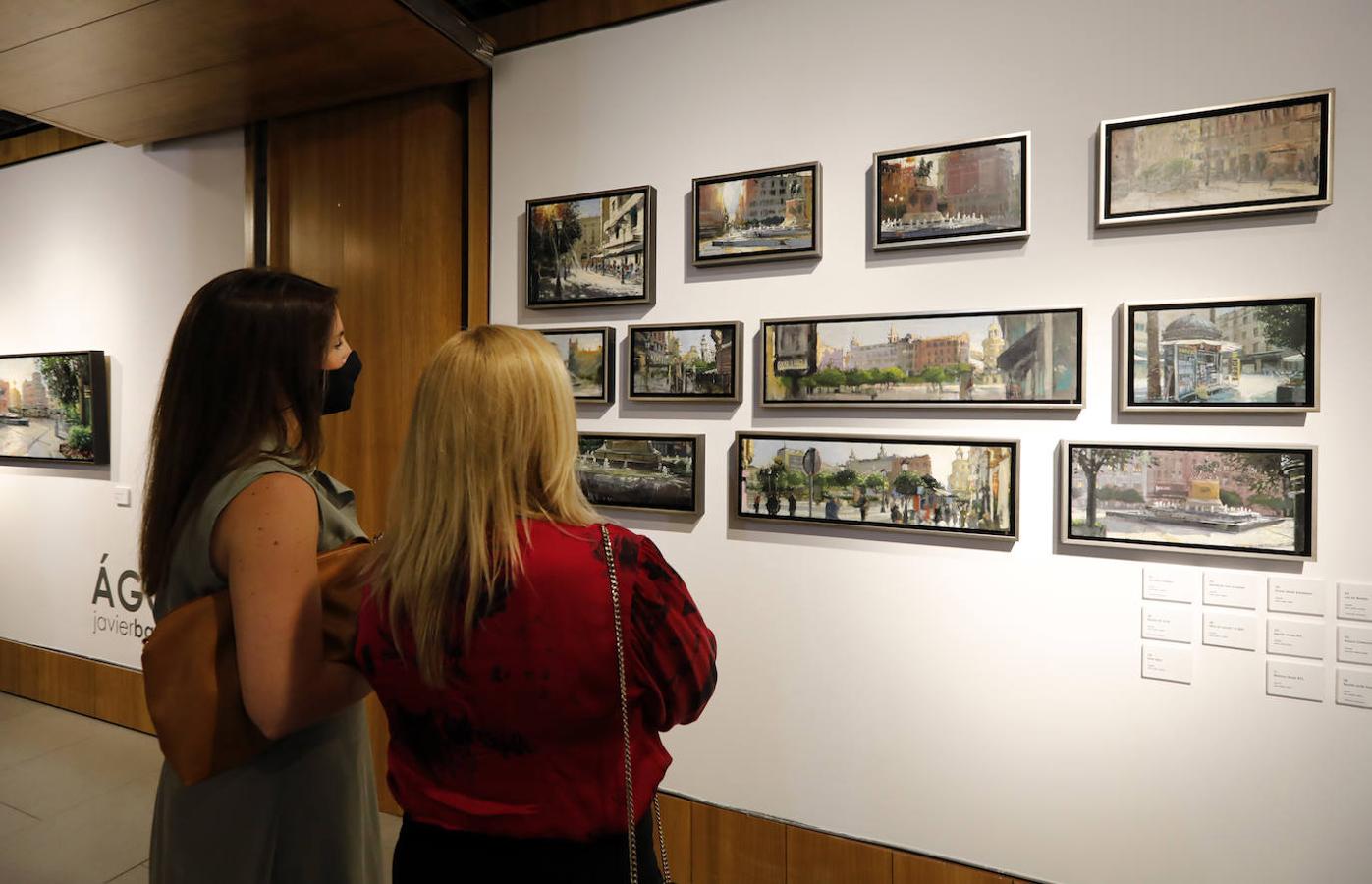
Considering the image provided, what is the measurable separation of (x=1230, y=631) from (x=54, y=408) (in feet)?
17.3

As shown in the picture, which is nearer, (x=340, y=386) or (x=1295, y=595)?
(x=340, y=386)

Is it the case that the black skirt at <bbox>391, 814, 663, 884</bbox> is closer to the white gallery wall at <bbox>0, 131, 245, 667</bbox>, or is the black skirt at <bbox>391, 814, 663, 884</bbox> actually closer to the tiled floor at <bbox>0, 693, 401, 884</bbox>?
the tiled floor at <bbox>0, 693, 401, 884</bbox>

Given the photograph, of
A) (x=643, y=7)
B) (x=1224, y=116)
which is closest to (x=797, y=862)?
(x=1224, y=116)

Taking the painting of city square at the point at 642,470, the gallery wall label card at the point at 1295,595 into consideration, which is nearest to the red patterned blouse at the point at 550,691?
the painting of city square at the point at 642,470

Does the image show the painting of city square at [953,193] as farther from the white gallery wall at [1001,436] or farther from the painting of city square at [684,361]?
the painting of city square at [684,361]

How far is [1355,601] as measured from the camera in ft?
5.62

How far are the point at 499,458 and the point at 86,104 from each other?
3370 mm

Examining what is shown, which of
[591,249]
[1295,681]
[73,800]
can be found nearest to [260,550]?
[591,249]

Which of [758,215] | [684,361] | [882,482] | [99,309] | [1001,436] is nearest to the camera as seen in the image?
[1001,436]

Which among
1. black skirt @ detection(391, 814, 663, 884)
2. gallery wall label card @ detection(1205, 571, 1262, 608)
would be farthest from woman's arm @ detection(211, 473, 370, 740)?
gallery wall label card @ detection(1205, 571, 1262, 608)

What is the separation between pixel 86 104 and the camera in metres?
3.03

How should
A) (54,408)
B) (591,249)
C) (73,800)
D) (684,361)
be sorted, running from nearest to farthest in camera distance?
(684,361) < (591,249) < (73,800) < (54,408)

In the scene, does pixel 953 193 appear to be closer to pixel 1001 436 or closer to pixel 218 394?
pixel 1001 436

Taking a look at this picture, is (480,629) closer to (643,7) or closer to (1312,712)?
(1312,712)
